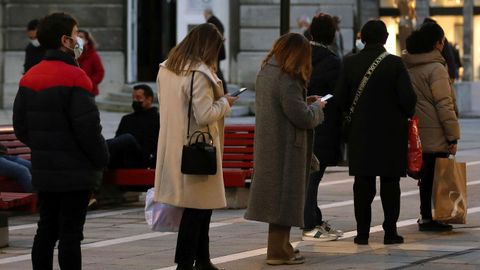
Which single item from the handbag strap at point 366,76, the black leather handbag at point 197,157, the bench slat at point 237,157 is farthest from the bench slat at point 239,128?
the black leather handbag at point 197,157

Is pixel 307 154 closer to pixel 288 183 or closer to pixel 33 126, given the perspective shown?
pixel 288 183

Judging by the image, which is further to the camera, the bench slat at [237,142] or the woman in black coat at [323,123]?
the bench slat at [237,142]

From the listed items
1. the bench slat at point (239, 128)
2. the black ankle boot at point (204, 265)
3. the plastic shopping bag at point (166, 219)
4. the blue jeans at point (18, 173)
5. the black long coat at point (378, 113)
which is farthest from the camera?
the bench slat at point (239, 128)

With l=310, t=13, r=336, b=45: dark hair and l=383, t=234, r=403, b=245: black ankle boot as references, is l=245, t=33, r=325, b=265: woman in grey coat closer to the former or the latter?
l=383, t=234, r=403, b=245: black ankle boot

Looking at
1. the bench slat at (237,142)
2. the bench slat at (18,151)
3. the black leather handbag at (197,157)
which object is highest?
the black leather handbag at (197,157)

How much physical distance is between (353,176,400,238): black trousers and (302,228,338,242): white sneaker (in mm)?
352

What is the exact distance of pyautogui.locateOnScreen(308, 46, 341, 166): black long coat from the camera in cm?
1123

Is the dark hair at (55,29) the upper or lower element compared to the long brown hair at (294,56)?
upper

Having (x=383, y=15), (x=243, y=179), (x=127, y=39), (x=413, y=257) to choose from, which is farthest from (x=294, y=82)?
(x=383, y=15)

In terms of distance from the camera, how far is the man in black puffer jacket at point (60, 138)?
8.39m

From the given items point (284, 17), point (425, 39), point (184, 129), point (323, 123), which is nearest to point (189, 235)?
point (184, 129)

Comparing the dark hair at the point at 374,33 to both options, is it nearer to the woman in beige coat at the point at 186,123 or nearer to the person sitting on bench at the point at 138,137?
the woman in beige coat at the point at 186,123

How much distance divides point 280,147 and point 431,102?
215 centimetres

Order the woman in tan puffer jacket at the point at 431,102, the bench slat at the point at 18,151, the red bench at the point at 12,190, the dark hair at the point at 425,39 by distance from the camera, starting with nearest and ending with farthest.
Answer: the woman in tan puffer jacket at the point at 431,102 < the dark hair at the point at 425,39 < the red bench at the point at 12,190 < the bench slat at the point at 18,151
